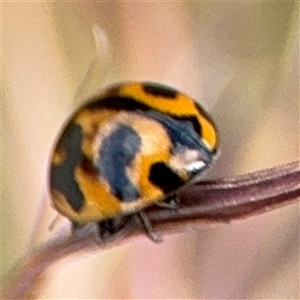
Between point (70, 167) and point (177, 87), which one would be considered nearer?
point (70, 167)

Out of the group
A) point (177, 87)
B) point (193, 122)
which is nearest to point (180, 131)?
point (193, 122)

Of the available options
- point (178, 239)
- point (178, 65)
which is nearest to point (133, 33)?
point (178, 65)

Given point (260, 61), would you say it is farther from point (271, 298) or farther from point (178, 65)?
point (271, 298)

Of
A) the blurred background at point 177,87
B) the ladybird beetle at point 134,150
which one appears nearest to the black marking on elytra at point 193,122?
the ladybird beetle at point 134,150

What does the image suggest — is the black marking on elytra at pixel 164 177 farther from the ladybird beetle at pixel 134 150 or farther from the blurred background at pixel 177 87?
the blurred background at pixel 177 87

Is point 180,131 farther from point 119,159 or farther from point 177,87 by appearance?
point 177,87

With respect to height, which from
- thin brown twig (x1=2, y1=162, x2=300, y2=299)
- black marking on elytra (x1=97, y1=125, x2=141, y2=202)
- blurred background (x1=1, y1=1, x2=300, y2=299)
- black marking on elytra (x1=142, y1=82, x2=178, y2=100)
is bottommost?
blurred background (x1=1, y1=1, x2=300, y2=299)

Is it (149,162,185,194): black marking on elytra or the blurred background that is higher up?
(149,162,185,194): black marking on elytra

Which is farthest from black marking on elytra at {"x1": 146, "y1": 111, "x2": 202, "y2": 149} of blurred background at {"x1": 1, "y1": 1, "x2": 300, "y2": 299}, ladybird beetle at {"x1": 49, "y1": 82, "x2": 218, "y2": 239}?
blurred background at {"x1": 1, "y1": 1, "x2": 300, "y2": 299}

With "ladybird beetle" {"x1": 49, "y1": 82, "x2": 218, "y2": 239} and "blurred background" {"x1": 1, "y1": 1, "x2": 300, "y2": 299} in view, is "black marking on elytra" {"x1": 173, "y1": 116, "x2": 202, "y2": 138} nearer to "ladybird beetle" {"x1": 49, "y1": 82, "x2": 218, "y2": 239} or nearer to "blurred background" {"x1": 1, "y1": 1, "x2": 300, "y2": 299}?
"ladybird beetle" {"x1": 49, "y1": 82, "x2": 218, "y2": 239}

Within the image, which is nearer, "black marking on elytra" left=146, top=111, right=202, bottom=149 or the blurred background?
"black marking on elytra" left=146, top=111, right=202, bottom=149
